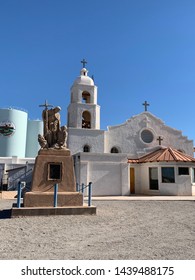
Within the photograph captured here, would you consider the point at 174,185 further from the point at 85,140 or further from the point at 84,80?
the point at 84,80

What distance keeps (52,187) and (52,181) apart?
26 cm

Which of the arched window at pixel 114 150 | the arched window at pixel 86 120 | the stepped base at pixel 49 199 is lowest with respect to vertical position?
the stepped base at pixel 49 199

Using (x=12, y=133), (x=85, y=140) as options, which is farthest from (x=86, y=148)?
(x=12, y=133)

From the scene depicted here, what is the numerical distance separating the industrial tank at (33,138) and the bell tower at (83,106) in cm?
1878

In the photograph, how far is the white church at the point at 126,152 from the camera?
19.6 metres

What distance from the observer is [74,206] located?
33.6ft

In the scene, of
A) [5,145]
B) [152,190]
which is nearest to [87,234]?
[152,190]

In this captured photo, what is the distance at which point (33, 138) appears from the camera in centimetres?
4041

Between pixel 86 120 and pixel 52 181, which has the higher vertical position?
pixel 86 120

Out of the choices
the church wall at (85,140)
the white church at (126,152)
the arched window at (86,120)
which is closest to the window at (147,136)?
the white church at (126,152)

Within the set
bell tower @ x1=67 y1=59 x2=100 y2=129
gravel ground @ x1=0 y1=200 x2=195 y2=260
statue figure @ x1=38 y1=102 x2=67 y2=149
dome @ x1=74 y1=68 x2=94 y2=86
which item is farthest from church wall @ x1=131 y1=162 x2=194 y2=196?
statue figure @ x1=38 y1=102 x2=67 y2=149

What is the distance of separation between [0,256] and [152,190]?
1731 cm

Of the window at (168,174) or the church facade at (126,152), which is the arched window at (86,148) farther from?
the window at (168,174)
